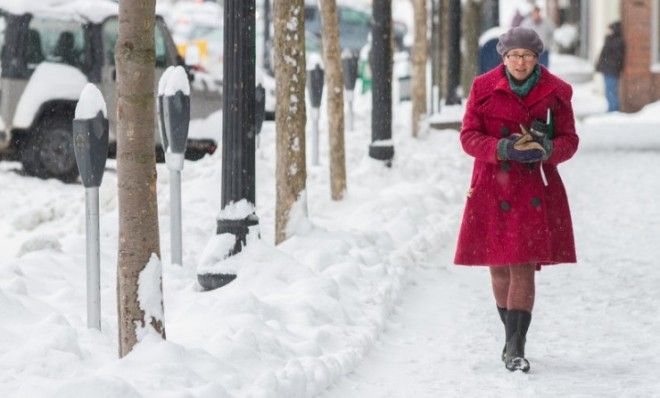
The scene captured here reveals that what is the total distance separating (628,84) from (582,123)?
11.9 ft

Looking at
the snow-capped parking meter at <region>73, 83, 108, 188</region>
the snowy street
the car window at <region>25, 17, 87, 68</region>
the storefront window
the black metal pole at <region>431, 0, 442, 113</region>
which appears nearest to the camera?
the snow-capped parking meter at <region>73, 83, 108, 188</region>

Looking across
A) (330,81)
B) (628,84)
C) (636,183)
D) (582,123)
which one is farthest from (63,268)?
(628,84)

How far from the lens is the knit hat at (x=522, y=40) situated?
22.9 feet

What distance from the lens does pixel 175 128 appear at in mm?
9047

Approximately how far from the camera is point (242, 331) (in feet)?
22.2

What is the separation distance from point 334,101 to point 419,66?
6.44m

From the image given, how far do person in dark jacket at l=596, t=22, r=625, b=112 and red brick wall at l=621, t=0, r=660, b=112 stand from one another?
40cm

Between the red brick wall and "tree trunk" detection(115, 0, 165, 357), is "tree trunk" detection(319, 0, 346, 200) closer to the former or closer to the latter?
"tree trunk" detection(115, 0, 165, 357)

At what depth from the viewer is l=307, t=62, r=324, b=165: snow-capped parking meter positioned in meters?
15.2

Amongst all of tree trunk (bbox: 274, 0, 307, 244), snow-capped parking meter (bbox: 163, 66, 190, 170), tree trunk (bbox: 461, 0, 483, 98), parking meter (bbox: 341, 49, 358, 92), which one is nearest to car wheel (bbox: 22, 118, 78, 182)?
parking meter (bbox: 341, 49, 358, 92)

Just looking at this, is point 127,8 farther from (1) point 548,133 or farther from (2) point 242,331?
(1) point 548,133

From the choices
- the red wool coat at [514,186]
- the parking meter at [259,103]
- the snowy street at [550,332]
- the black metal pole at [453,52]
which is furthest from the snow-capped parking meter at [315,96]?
the red wool coat at [514,186]

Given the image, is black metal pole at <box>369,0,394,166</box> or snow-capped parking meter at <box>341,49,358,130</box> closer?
black metal pole at <box>369,0,394,166</box>

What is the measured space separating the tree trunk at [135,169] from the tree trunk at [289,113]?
3.75 metres
